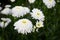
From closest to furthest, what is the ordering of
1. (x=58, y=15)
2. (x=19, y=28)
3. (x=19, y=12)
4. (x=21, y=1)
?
1. (x=19, y=28)
2. (x=19, y=12)
3. (x=58, y=15)
4. (x=21, y=1)

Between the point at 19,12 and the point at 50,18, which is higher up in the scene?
the point at 19,12

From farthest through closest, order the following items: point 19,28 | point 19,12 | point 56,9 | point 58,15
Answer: point 56,9, point 58,15, point 19,12, point 19,28

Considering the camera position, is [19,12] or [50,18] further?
[50,18]

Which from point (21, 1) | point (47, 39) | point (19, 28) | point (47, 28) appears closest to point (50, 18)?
point (47, 28)

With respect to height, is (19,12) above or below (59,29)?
above

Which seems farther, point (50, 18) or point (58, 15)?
point (50, 18)

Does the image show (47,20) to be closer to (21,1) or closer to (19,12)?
(19,12)

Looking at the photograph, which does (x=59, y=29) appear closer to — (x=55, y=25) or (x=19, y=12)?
(x=55, y=25)

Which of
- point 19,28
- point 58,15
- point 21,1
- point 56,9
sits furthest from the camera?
point 21,1

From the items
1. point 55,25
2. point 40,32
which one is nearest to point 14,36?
point 40,32
